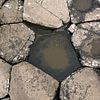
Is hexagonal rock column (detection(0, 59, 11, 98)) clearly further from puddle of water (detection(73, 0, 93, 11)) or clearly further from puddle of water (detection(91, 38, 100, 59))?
puddle of water (detection(73, 0, 93, 11))

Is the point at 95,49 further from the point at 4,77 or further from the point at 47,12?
the point at 4,77

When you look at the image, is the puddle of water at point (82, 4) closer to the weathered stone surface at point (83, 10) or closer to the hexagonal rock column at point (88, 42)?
the weathered stone surface at point (83, 10)

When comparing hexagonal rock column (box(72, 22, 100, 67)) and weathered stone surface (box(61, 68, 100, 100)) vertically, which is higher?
hexagonal rock column (box(72, 22, 100, 67))

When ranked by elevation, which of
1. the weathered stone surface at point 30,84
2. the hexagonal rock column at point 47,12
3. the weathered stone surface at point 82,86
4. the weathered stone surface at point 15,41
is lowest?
the weathered stone surface at point 82,86

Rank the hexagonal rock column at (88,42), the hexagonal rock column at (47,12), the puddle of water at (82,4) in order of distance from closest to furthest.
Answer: the hexagonal rock column at (88,42), the hexagonal rock column at (47,12), the puddle of water at (82,4)

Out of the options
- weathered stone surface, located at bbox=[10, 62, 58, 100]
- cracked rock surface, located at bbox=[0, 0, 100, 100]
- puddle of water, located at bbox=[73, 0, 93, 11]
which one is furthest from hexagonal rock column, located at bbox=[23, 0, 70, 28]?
weathered stone surface, located at bbox=[10, 62, 58, 100]

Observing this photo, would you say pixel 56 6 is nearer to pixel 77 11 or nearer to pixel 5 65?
pixel 77 11

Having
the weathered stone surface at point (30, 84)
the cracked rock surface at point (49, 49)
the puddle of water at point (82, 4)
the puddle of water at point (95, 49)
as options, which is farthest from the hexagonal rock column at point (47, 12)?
the weathered stone surface at point (30, 84)
